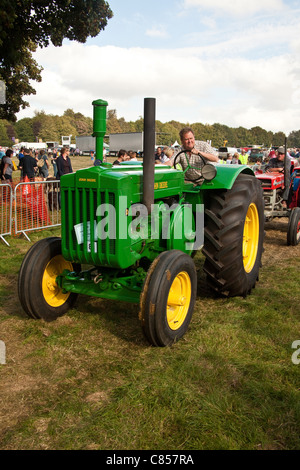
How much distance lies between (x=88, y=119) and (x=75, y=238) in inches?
4966

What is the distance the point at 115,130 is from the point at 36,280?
96.7m

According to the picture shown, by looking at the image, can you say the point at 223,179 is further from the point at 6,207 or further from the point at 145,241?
the point at 6,207

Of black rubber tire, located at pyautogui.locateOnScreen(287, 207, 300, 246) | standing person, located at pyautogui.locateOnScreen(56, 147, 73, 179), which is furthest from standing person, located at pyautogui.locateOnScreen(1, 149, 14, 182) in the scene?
black rubber tire, located at pyautogui.locateOnScreen(287, 207, 300, 246)

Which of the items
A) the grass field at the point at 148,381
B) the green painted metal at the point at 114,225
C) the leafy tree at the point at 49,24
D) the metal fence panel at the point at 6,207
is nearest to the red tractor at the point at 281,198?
the grass field at the point at 148,381

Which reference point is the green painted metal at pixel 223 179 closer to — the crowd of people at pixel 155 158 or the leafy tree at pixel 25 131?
the crowd of people at pixel 155 158

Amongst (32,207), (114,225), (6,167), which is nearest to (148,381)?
(114,225)

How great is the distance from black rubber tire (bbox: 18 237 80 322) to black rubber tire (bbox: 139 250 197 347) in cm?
108

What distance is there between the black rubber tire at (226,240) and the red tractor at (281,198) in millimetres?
3043

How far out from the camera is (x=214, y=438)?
224 cm

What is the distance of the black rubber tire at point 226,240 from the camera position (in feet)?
13.0

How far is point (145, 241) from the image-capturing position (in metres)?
3.60

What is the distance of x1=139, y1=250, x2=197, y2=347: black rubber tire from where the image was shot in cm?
302
